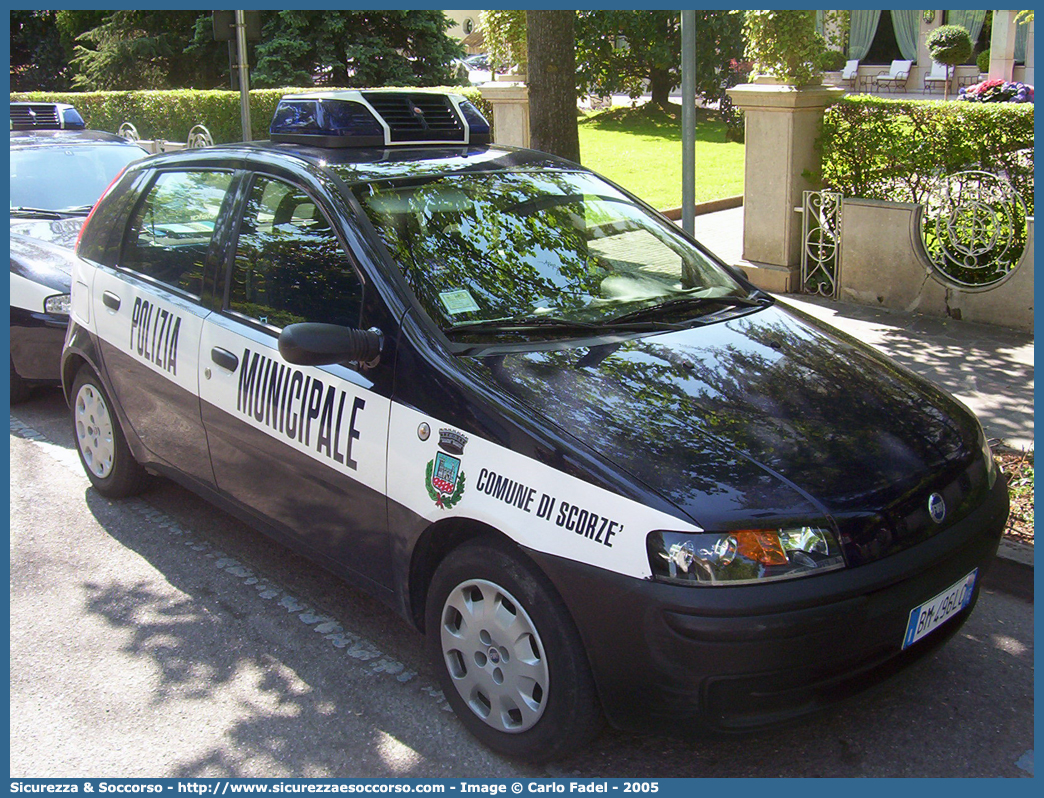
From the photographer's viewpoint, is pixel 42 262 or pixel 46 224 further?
pixel 46 224

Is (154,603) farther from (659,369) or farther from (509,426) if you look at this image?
(659,369)

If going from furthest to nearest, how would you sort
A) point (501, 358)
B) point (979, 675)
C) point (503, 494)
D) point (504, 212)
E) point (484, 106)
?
1. point (484, 106)
2. point (504, 212)
3. point (979, 675)
4. point (501, 358)
5. point (503, 494)

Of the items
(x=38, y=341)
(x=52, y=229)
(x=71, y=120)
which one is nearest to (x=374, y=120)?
(x=38, y=341)

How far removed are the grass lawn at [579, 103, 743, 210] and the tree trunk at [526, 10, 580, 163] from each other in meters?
5.87

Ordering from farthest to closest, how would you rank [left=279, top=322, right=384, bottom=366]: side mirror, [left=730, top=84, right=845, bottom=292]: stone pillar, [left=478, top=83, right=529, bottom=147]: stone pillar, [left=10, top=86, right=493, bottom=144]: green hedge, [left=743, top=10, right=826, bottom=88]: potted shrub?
[left=10, top=86, right=493, bottom=144]: green hedge → [left=478, top=83, right=529, bottom=147]: stone pillar → [left=730, top=84, right=845, bottom=292]: stone pillar → [left=743, top=10, right=826, bottom=88]: potted shrub → [left=279, top=322, right=384, bottom=366]: side mirror

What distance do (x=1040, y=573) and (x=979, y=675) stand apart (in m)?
0.74

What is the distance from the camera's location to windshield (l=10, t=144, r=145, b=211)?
26.9 feet

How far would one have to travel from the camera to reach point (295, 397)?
376 cm

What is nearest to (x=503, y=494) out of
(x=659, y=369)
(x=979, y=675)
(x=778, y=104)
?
(x=659, y=369)

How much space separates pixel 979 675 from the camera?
3662mm

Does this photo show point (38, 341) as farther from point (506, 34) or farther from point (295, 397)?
point (506, 34)

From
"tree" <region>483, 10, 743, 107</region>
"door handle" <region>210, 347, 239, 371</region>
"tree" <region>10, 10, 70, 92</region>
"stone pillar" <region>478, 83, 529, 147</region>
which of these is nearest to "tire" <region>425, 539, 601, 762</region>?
"door handle" <region>210, 347, 239, 371</region>

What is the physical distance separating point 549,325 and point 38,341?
178 inches

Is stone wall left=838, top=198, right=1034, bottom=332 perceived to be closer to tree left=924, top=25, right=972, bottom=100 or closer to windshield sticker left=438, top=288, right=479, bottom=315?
windshield sticker left=438, top=288, right=479, bottom=315
